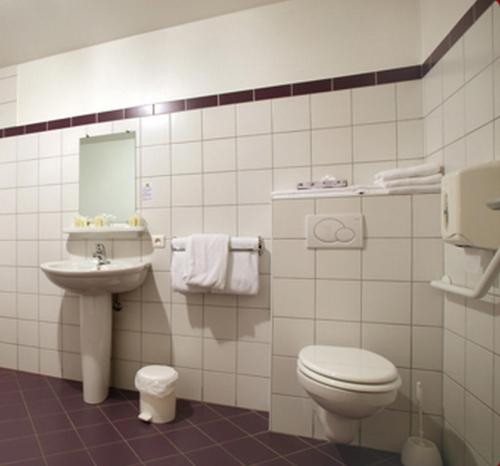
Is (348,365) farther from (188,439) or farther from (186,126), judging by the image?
(186,126)

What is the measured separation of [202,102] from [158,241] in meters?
0.94

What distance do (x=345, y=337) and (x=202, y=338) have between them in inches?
34.7

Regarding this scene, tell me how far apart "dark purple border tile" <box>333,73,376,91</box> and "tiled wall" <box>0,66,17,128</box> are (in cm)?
245

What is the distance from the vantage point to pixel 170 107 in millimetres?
2023

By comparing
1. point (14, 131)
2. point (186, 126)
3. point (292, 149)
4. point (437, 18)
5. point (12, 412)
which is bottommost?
point (12, 412)

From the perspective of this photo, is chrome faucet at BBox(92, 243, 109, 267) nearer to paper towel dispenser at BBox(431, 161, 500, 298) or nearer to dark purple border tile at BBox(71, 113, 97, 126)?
dark purple border tile at BBox(71, 113, 97, 126)

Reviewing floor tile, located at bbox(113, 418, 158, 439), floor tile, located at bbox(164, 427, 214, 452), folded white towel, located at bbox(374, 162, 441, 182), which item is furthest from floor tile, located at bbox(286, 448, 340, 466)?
folded white towel, located at bbox(374, 162, 441, 182)

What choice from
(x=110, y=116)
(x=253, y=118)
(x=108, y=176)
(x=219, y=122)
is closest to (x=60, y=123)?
(x=110, y=116)

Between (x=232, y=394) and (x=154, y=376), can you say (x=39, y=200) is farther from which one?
(x=232, y=394)

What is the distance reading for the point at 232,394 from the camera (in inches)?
73.6

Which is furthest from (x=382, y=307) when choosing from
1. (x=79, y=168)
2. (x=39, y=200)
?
(x=39, y=200)

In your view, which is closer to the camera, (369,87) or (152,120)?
(369,87)

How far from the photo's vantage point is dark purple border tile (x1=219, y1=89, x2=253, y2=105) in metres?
1.88

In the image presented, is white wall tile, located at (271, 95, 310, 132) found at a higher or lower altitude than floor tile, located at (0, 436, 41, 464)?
higher
